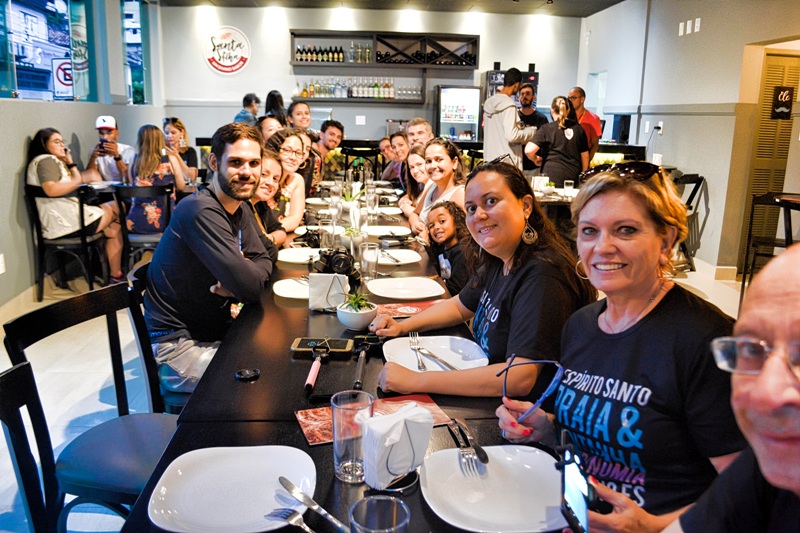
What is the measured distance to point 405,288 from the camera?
2547 mm

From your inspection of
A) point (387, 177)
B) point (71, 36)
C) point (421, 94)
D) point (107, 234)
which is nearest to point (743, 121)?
point (387, 177)

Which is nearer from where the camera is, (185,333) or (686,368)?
(686,368)

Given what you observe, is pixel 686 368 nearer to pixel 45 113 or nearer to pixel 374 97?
pixel 45 113

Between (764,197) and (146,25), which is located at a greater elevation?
(146,25)

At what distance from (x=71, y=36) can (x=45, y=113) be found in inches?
59.0

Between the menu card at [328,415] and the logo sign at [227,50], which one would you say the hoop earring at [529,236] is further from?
the logo sign at [227,50]

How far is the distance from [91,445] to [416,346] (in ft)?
3.32

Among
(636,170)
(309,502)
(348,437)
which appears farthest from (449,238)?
(309,502)

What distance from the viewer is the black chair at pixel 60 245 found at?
4.76 m

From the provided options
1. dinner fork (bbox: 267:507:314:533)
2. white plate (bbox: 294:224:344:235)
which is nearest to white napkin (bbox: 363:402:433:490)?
dinner fork (bbox: 267:507:314:533)

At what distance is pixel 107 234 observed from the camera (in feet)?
17.3

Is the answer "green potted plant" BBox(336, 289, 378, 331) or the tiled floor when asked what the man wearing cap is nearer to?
the tiled floor

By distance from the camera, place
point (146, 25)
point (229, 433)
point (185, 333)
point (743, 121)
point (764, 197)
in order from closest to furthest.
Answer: point (229, 433)
point (185, 333)
point (764, 197)
point (743, 121)
point (146, 25)

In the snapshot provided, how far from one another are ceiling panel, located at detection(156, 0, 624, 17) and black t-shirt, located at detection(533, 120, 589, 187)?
12.1 feet
